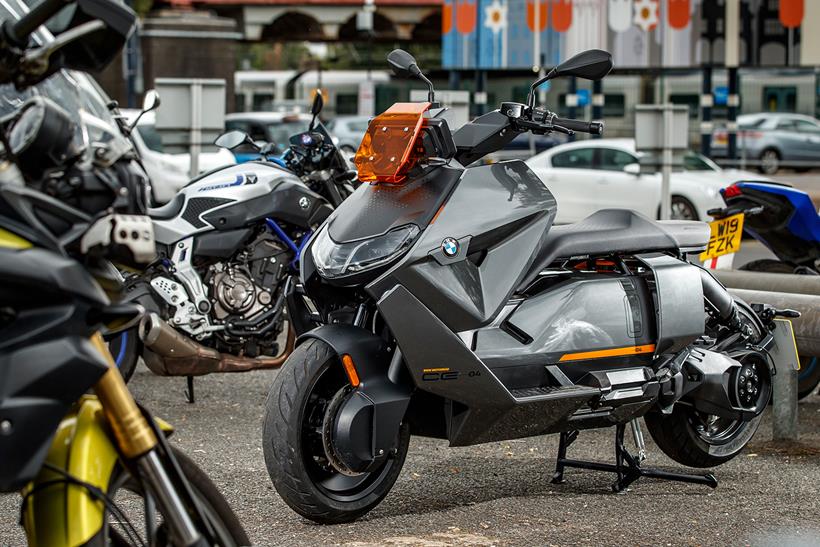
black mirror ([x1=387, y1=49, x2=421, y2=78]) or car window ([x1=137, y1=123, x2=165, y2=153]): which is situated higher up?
black mirror ([x1=387, y1=49, x2=421, y2=78])

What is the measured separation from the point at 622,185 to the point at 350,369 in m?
16.2

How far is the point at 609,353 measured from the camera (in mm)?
5598

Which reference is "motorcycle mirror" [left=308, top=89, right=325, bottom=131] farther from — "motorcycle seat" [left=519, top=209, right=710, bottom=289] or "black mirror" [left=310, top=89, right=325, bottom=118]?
"motorcycle seat" [left=519, top=209, right=710, bottom=289]

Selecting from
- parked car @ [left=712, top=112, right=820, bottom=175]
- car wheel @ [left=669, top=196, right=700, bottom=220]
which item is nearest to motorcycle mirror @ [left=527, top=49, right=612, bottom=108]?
car wheel @ [left=669, top=196, right=700, bottom=220]

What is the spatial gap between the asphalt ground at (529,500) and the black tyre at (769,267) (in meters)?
1.32

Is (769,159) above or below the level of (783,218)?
below

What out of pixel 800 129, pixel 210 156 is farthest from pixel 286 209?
pixel 800 129

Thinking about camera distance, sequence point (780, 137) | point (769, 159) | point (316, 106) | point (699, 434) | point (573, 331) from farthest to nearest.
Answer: point (769, 159) → point (780, 137) → point (316, 106) → point (699, 434) → point (573, 331)

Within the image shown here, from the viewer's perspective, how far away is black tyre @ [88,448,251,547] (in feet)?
9.70

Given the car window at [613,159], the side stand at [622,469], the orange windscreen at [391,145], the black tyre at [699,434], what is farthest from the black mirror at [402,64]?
the car window at [613,159]

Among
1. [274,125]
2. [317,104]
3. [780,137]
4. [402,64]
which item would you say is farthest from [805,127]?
[402,64]

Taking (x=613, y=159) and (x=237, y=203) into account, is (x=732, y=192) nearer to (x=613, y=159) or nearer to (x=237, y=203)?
(x=237, y=203)

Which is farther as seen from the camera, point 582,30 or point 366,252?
point 582,30

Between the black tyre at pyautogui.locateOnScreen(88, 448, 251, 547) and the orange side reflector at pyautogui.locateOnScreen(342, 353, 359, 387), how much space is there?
1.80 meters
